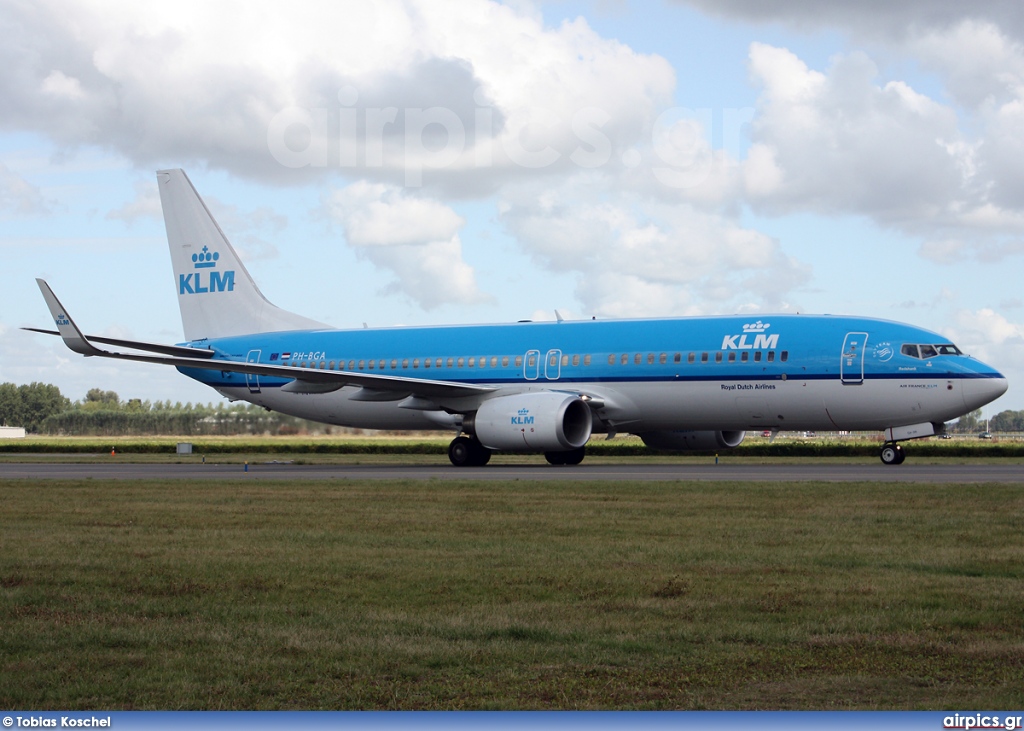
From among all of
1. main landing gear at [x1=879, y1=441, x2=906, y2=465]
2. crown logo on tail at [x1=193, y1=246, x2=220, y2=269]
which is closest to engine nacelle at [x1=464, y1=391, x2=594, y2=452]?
main landing gear at [x1=879, y1=441, x2=906, y2=465]

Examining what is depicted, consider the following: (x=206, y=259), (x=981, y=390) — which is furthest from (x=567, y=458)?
(x=206, y=259)

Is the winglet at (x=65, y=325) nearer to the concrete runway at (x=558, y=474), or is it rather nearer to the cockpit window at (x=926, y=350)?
the concrete runway at (x=558, y=474)

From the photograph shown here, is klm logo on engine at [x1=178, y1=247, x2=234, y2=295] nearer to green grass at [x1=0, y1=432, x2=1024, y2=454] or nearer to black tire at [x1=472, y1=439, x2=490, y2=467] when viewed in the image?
green grass at [x1=0, y1=432, x2=1024, y2=454]

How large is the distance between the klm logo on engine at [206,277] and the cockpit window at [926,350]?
24.0 meters

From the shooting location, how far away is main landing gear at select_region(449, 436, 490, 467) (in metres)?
34.2

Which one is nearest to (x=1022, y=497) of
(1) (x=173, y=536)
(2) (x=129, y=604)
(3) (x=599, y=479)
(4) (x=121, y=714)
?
(3) (x=599, y=479)

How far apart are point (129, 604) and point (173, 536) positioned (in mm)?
4884

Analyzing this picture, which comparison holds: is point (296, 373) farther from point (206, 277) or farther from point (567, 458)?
point (206, 277)

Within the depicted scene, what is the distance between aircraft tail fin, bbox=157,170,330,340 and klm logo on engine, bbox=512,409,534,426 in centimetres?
1242

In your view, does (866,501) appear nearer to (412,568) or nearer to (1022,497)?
(1022,497)

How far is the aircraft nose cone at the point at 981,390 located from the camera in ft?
95.6

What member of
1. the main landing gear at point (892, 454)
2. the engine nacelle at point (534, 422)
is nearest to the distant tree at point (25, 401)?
the engine nacelle at point (534, 422)

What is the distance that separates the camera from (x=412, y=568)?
36.2 feet

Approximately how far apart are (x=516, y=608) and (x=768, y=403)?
2288 centimetres
